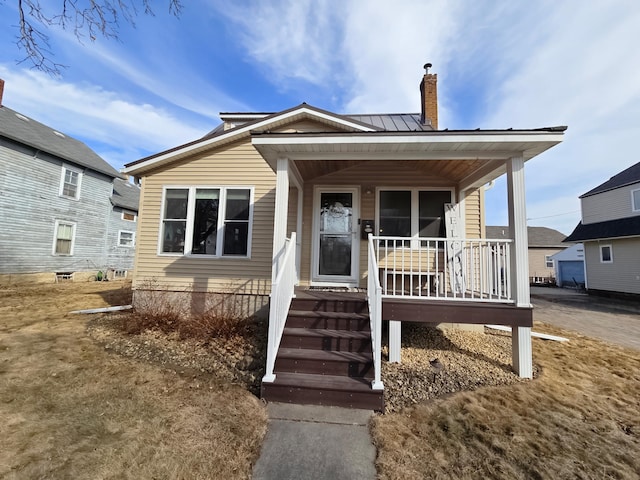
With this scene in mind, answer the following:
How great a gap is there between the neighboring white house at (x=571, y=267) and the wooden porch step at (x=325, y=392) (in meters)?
27.2

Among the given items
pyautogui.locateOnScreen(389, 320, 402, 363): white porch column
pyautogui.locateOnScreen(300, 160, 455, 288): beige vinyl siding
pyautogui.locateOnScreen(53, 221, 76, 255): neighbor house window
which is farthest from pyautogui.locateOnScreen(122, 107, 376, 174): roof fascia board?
pyautogui.locateOnScreen(53, 221, 76, 255): neighbor house window

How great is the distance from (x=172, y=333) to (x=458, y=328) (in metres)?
5.77

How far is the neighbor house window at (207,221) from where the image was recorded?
646 centimetres

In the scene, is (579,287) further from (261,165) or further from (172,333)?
(172,333)

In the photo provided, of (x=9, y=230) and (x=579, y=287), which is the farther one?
(x=579, y=287)

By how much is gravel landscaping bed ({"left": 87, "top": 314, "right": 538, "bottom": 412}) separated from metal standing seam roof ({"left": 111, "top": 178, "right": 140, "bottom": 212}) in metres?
13.1

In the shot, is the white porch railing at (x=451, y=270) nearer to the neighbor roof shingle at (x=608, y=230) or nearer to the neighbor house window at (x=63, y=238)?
the neighbor roof shingle at (x=608, y=230)

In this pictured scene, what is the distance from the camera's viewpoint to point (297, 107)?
6387 millimetres

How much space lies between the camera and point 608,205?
619 inches

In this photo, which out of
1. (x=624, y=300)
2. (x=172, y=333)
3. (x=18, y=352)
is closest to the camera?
(x=18, y=352)

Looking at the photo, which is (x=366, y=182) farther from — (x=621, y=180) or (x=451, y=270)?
(x=621, y=180)

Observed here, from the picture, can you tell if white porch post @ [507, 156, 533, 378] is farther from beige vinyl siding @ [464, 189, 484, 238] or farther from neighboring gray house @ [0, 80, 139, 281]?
neighboring gray house @ [0, 80, 139, 281]

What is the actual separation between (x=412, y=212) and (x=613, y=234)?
50.7ft

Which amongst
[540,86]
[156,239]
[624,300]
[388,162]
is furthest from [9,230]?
→ [624,300]
